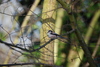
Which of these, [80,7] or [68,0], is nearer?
[68,0]

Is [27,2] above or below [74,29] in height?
below

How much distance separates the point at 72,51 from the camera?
29.8ft

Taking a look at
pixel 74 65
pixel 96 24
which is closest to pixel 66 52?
pixel 74 65

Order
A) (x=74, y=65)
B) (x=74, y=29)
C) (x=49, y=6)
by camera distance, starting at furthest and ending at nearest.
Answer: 1. (x=74, y=65)
2. (x=49, y=6)
3. (x=74, y=29)

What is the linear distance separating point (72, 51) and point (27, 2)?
2.44 metres

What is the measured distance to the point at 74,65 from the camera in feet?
26.7

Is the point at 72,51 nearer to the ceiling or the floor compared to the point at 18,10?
nearer to the floor

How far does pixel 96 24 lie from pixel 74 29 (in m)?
5.05

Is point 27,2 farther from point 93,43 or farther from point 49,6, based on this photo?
point 49,6

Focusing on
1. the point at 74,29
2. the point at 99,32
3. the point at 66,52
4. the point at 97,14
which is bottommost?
the point at 66,52

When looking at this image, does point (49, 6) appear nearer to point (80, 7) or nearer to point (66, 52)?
point (80, 7)

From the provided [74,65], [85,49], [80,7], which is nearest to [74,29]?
[85,49]

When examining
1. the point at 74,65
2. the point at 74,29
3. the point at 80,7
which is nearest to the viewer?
the point at 74,29

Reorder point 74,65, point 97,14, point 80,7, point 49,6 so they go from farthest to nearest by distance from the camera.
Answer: point 97,14, point 74,65, point 80,7, point 49,6
